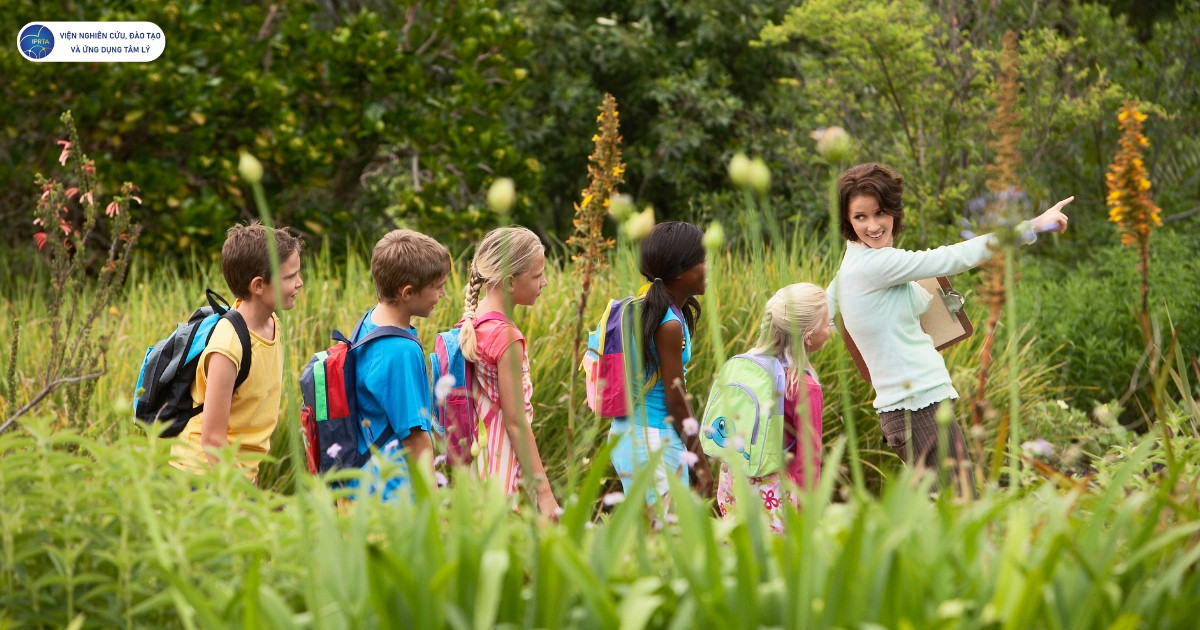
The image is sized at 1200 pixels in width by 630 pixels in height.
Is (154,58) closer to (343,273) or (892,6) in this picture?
(343,273)

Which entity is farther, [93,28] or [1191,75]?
[1191,75]

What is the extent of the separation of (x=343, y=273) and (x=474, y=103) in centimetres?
185

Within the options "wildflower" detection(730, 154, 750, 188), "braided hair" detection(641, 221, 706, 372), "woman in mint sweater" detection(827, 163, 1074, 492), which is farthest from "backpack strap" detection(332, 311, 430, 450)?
"wildflower" detection(730, 154, 750, 188)

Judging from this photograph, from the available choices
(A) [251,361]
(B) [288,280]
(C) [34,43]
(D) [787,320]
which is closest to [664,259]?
(D) [787,320]

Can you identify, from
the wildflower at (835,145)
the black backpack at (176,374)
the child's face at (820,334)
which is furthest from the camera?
the child's face at (820,334)

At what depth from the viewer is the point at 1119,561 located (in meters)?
1.91

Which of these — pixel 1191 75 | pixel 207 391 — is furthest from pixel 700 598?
pixel 1191 75

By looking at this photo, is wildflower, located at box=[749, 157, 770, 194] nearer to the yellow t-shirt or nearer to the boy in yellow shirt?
the boy in yellow shirt

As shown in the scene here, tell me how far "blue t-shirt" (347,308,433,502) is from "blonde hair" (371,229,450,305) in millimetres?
198

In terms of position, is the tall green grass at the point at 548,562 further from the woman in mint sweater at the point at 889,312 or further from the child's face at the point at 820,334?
the woman in mint sweater at the point at 889,312

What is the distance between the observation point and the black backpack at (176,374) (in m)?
3.38

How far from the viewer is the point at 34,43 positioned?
8.26 m

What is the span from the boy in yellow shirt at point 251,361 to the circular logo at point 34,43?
5.72 meters

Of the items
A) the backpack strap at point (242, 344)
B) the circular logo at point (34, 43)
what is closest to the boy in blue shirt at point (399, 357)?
the backpack strap at point (242, 344)
